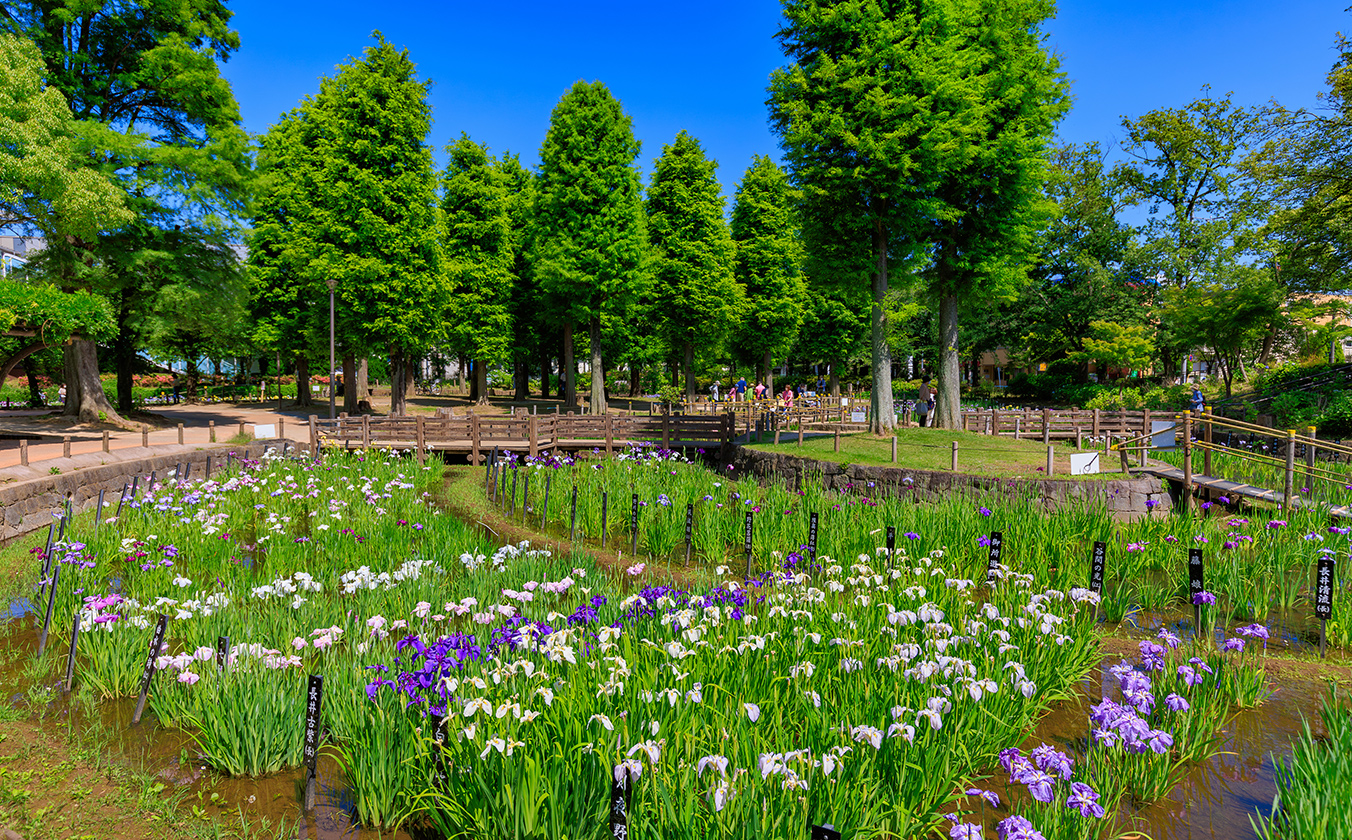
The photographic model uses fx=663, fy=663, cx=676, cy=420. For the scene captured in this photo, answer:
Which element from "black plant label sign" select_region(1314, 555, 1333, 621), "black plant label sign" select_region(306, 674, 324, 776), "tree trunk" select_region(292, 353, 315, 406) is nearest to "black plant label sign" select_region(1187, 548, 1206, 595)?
"black plant label sign" select_region(1314, 555, 1333, 621)

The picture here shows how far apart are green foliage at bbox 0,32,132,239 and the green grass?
18619mm

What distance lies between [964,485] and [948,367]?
838cm

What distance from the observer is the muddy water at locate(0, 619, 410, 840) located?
4008 millimetres

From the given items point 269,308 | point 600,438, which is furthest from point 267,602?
point 269,308

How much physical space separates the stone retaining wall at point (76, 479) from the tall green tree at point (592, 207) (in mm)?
16854

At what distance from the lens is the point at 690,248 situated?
3416 centimetres

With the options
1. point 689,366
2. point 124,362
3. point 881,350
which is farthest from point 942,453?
point 124,362

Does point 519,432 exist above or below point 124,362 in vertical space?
below

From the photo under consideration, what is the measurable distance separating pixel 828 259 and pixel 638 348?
69.0 feet

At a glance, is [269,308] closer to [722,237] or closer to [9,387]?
[9,387]

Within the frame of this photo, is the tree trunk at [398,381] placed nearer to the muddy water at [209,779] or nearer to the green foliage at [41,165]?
the green foliage at [41,165]

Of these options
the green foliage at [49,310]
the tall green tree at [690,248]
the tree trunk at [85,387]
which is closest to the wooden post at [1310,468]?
the green foliage at [49,310]

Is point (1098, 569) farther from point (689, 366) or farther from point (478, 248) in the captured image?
point (478, 248)

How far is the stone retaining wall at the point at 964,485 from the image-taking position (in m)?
12.2
